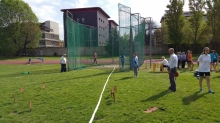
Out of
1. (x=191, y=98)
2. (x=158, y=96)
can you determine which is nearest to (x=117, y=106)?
→ (x=158, y=96)

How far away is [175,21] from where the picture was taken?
1602 inches

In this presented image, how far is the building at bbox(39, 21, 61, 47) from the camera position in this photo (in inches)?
3414

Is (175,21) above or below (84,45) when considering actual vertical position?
above

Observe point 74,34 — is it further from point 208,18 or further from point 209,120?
point 208,18

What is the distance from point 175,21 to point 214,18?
698 centimetres

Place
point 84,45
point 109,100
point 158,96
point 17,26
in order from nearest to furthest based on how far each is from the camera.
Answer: point 109,100 → point 158,96 → point 84,45 → point 17,26

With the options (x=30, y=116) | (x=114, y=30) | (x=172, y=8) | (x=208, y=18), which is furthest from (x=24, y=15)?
(x=30, y=116)

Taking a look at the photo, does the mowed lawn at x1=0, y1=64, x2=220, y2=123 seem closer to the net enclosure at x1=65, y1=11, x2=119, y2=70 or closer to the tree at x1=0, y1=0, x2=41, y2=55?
the net enclosure at x1=65, y1=11, x2=119, y2=70

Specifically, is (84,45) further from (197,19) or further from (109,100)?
(197,19)

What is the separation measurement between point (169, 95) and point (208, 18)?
36.9 meters

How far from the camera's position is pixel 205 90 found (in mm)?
7902

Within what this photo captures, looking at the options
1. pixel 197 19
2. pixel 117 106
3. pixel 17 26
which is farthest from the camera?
pixel 17 26

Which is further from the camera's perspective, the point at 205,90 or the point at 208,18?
the point at 208,18

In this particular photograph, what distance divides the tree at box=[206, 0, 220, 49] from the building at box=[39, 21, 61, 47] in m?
64.9
